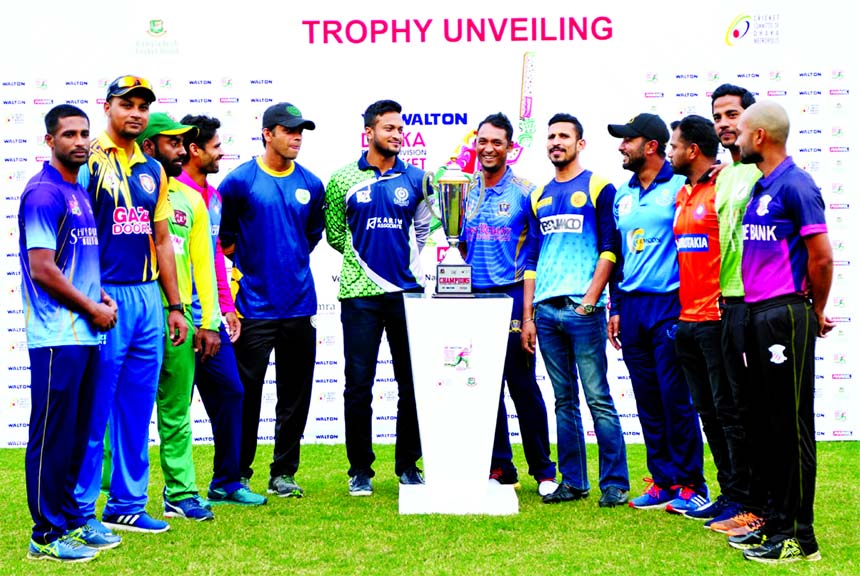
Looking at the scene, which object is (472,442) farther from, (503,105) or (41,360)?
(503,105)

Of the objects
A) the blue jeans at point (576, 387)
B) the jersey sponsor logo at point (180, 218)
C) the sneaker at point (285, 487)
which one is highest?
the jersey sponsor logo at point (180, 218)

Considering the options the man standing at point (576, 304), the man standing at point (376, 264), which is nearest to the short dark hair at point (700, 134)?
the man standing at point (576, 304)

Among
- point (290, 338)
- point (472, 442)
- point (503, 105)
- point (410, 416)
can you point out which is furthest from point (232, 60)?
point (472, 442)

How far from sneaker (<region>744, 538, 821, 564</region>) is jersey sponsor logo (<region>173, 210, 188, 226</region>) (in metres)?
2.87

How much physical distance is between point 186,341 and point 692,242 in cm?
234

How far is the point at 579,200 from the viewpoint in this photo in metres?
5.35

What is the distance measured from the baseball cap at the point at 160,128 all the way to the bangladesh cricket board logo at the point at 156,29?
242 cm

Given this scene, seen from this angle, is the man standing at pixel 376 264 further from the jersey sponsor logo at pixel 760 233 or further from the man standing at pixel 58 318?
the jersey sponsor logo at pixel 760 233

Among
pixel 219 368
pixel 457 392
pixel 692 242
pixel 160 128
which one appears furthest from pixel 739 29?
pixel 219 368

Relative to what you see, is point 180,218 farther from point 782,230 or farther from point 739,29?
point 739,29

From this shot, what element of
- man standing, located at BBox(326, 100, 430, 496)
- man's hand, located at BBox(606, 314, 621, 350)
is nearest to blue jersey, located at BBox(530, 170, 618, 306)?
man's hand, located at BBox(606, 314, 621, 350)

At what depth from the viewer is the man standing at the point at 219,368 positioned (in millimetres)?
5273

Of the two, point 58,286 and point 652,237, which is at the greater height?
point 652,237

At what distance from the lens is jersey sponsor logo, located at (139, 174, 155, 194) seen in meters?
4.68
